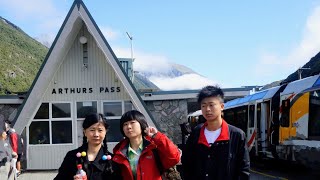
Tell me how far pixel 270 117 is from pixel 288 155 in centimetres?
234

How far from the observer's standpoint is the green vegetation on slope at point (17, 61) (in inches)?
2539

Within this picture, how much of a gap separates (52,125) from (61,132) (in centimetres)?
40

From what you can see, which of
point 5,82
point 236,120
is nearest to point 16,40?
point 5,82

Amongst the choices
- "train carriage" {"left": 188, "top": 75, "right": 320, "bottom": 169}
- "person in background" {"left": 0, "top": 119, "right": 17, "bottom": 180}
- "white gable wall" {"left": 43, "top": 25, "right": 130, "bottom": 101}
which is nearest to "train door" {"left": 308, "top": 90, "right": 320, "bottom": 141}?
"train carriage" {"left": 188, "top": 75, "right": 320, "bottom": 169}

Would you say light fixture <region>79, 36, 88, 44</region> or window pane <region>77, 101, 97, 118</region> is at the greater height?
light fixture <region>79, 36, 88, 44</region>

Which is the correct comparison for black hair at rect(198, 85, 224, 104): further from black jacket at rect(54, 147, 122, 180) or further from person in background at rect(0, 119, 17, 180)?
person in background at rect(0, 119, 17, 180)

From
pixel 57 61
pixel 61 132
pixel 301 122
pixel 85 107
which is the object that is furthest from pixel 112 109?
pixel 301 122

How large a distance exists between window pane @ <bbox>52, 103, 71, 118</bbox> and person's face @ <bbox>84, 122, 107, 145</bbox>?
11612mm

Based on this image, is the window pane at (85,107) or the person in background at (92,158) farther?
the window pane at (85,107)

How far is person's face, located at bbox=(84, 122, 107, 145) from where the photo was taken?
3932mm

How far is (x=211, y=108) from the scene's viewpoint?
13.8 feet

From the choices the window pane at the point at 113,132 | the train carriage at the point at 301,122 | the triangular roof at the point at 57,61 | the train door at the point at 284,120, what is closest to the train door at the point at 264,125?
the train carriage at the point at 301,122

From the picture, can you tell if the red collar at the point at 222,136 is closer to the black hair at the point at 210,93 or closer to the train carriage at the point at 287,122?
the black hair at the point at 210,93

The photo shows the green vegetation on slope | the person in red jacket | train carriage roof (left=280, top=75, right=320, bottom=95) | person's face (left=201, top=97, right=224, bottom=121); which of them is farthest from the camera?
the green vegetation on slope
